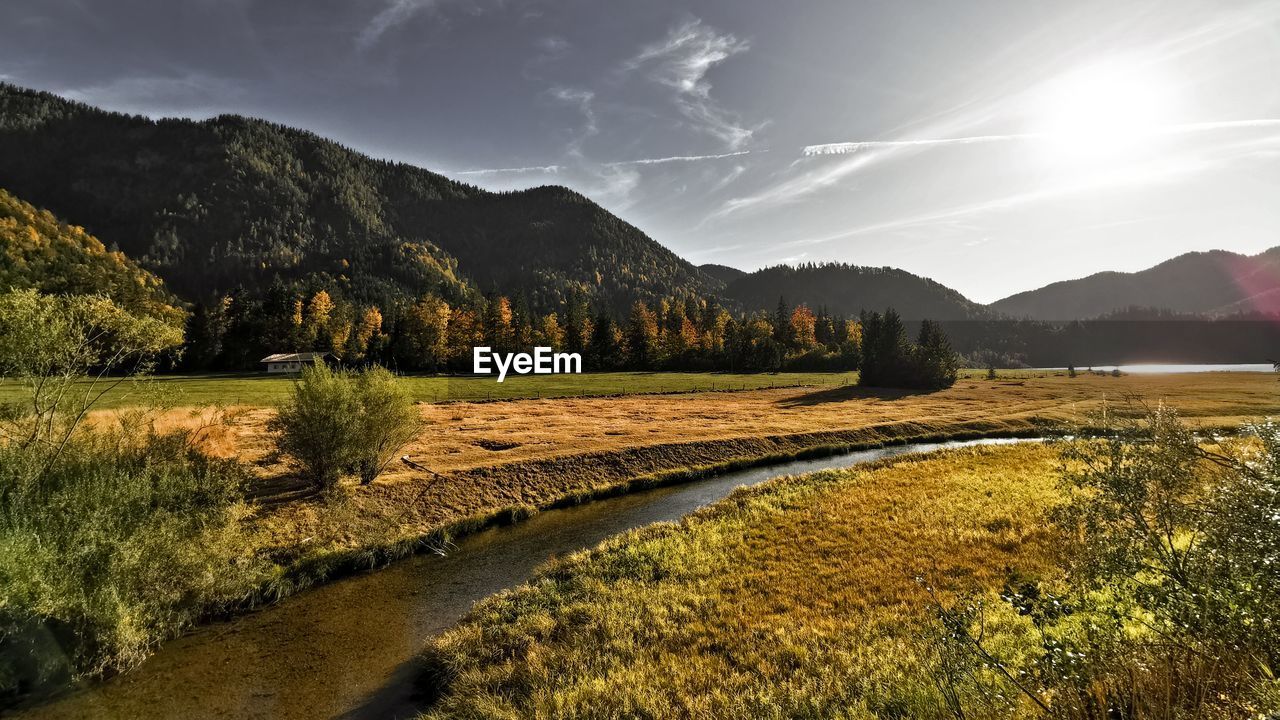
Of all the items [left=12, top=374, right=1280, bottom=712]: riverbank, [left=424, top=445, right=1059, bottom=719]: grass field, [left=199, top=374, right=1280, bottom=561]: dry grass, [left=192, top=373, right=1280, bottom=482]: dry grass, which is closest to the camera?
[left=424, top=445, right=1059, bottom=719]: grass field

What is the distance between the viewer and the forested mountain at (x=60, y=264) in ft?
319

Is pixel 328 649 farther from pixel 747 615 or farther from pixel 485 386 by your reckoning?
pixel 485 386

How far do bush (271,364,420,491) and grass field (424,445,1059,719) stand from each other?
528 inches

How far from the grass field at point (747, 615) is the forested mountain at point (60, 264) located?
89.2 m

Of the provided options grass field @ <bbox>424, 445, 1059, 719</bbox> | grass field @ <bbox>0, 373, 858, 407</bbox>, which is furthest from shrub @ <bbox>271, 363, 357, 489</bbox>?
grass field @ <bbox>424, 445, 1059, 719</bbox>

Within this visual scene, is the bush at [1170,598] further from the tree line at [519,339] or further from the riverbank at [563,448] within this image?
the tree line at [519,339]

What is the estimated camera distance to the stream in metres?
12.3

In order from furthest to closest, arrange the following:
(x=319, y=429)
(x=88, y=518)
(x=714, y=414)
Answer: (x=714, y=414)
(x=319, y=429)
(x=88, y=518)

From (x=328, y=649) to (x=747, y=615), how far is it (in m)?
13.3

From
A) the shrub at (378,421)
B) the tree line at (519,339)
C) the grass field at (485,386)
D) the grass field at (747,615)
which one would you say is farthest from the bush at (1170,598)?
the tree line at (519,339)

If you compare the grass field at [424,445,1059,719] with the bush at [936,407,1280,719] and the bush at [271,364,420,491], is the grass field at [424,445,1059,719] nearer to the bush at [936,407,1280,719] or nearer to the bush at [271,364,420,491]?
the bush at [936,407,1280,719]

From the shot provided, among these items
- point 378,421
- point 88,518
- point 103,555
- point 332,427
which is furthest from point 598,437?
point 88,518

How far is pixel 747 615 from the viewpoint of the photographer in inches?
580

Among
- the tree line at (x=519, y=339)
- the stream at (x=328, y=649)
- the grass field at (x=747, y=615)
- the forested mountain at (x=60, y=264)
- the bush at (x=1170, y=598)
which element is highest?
the forested mountain at (x=60, y=264)
